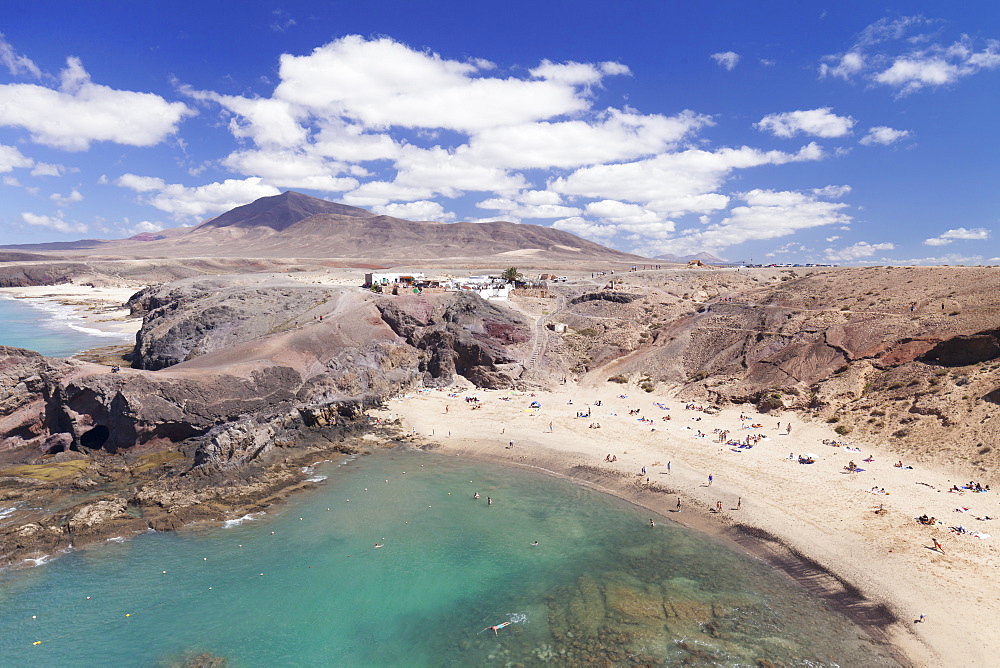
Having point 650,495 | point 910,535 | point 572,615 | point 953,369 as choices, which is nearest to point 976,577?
point 910,535

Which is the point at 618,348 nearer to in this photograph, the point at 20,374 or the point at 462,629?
the point at 462,629

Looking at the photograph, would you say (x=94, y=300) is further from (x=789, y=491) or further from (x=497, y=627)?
(x=789, y=491)

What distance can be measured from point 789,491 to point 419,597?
809 inches

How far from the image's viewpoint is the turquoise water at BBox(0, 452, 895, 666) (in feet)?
59.2

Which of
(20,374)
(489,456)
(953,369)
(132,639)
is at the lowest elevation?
(132,639)

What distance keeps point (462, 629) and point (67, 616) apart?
1504 cm

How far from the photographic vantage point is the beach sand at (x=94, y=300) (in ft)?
258

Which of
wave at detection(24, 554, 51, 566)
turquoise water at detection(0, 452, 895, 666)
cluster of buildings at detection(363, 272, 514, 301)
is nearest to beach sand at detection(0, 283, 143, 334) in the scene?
cluster of buildings at detection(363, 272, 514, 301)

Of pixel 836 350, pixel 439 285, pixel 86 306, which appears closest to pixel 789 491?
pixel 836 350

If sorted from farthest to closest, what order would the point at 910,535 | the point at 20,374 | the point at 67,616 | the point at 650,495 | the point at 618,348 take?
the point at 618,348 < the point at 20,374 < the point at 650,495 < the point at 910,535 < the point at 67,616

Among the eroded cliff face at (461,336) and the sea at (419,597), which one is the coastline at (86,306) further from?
the sea at (419,597)

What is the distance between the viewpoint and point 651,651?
58.7 ft

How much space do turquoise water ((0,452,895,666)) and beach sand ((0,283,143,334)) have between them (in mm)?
64364

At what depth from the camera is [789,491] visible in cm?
2775
